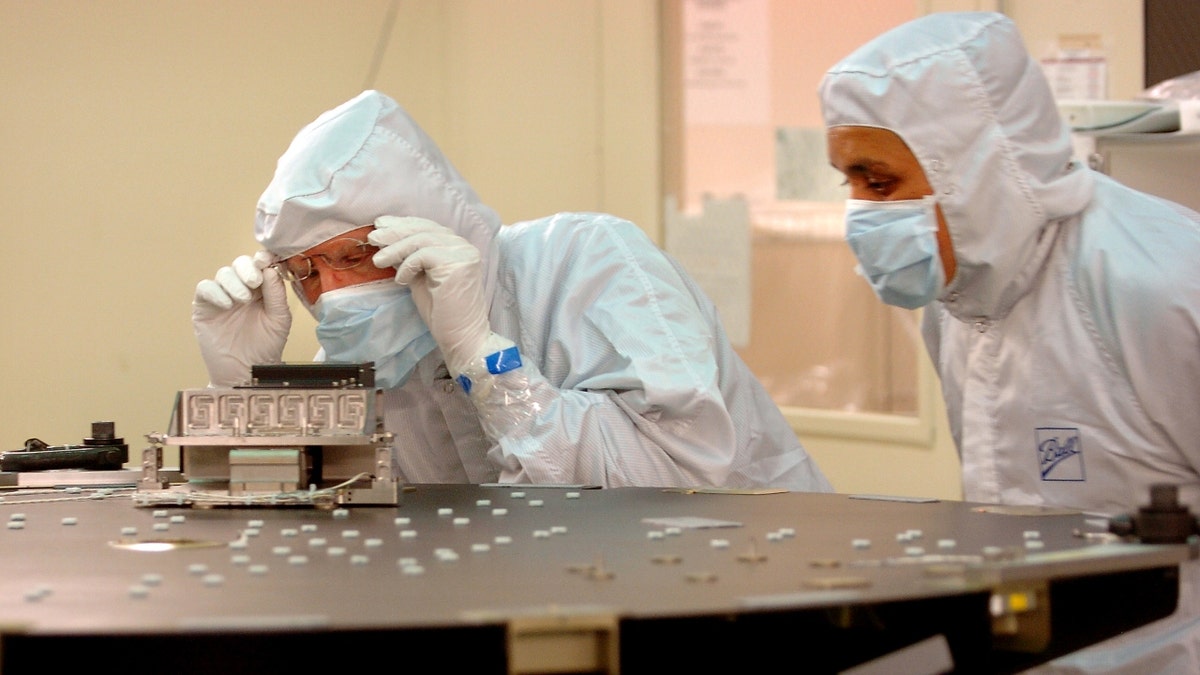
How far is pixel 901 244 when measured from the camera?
184cm

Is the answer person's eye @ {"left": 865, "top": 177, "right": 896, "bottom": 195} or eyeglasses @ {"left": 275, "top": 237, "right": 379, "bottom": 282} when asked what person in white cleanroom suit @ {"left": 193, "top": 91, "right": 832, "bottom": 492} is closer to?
eyeglasses @ {"left": 275, "top": 237, "right": 379, "bottom": 282}

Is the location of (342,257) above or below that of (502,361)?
above

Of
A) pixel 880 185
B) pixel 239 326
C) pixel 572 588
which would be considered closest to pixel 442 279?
pixel 239 326

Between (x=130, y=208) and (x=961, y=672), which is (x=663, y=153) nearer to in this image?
(x=130, y=208)

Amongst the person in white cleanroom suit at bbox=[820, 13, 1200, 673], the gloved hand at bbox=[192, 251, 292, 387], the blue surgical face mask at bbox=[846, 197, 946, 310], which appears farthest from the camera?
the gloved hand at bbox=[192, 251, 292, 387]

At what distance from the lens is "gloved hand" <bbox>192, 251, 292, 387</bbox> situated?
214 centimetres

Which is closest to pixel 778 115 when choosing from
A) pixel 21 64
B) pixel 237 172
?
pixel 237 172

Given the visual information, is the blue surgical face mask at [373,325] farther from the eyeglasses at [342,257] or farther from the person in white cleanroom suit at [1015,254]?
the person in white cleanroom suit at [1015,254]

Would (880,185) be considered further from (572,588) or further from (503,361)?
(572,588)

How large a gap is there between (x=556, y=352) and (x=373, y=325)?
0.27 m

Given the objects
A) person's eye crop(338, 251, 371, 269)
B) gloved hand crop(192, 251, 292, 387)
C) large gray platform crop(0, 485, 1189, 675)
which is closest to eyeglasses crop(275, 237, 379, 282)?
person's eye crop(338, 251, 371, 269)

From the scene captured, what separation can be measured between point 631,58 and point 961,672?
307 centimetres

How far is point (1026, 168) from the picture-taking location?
5.99ft

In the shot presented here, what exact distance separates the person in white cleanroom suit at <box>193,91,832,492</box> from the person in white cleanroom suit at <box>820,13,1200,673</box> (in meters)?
0.31
